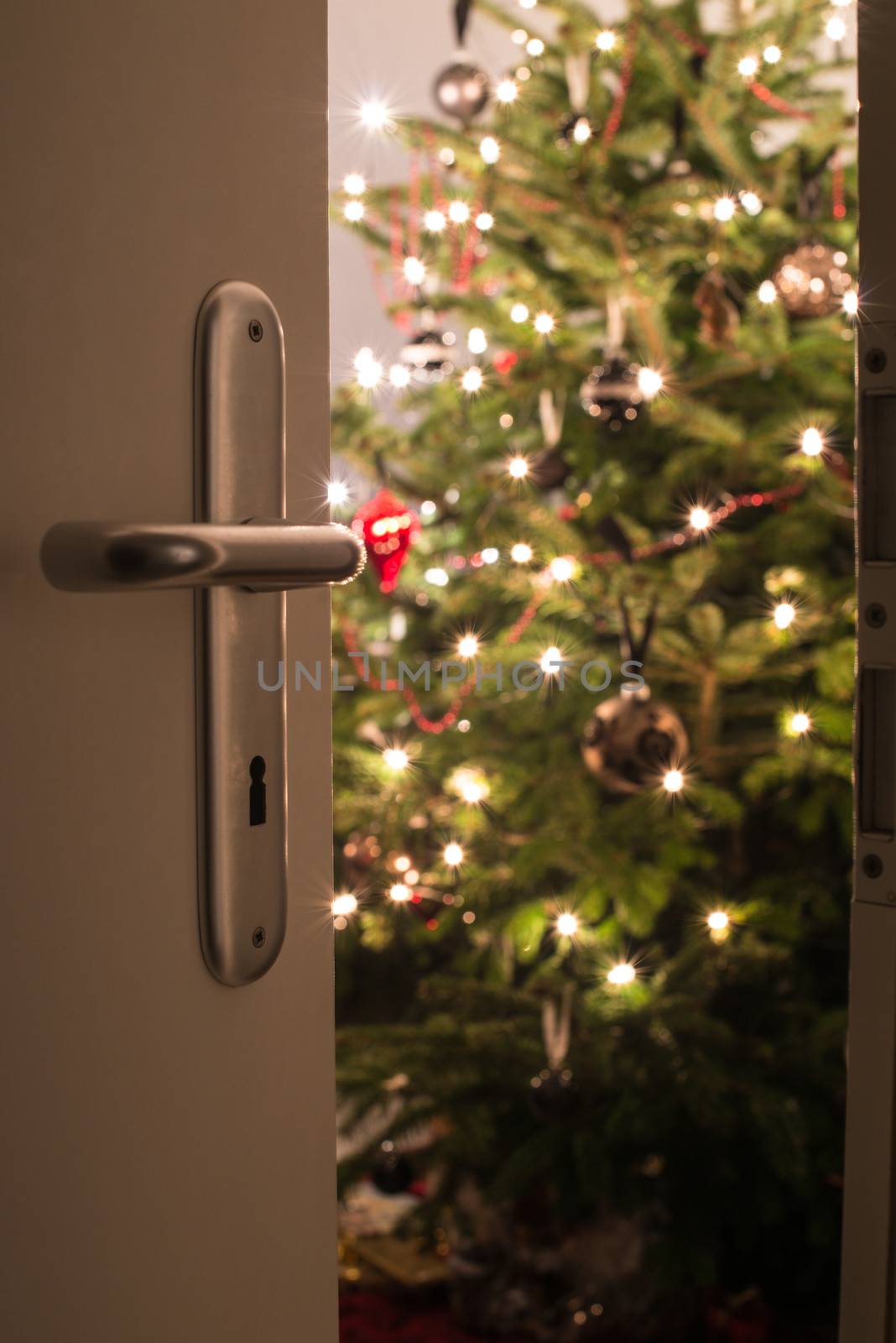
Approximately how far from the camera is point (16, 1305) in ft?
1.18

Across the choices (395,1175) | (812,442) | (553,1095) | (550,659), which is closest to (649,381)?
(812,442)

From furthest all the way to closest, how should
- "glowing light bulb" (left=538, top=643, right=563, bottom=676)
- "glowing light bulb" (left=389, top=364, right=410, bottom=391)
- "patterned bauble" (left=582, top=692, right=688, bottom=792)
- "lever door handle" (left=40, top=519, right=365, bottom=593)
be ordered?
"glowing light bulb" (left=389, top=364, right=410, bottom=391) < "glowing light bulb" (left=538, top=643, right=563, bottom=676) < "patterned bauble" (left=582, top=692, right=688, bottom=792) < "lever door handle" (left=40, top=519, right=365, bottom=593)

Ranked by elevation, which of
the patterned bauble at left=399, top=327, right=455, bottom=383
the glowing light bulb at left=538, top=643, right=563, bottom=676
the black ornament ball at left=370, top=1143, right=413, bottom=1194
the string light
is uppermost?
the patterned bauble at left=399, top=327, right=455, bottom=383

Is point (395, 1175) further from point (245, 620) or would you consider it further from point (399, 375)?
point (245, 620)

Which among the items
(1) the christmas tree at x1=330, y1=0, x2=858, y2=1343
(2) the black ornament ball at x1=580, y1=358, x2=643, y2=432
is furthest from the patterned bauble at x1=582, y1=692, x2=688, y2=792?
(2) the black ornament ball at x1=580, y1=358, x2=643, y2=432

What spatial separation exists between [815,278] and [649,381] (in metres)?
0.22

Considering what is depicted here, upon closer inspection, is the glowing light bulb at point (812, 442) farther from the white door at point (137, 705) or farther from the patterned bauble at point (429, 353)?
the white door at point (137, 705)

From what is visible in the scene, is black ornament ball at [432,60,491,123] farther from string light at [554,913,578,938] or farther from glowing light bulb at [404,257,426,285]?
string light at [554,913,578,938]

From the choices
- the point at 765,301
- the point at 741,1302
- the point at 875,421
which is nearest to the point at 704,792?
the point at 765,301

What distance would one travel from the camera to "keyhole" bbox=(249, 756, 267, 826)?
432 mm

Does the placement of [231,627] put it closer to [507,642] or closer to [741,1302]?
[507,642]

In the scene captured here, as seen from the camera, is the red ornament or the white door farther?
the red ornament

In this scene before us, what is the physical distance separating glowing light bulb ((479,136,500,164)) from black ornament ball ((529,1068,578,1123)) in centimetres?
102

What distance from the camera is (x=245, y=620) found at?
423mm
